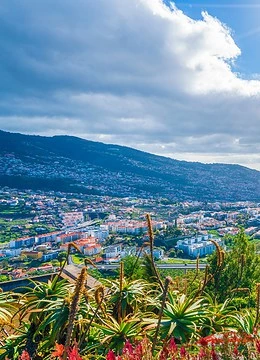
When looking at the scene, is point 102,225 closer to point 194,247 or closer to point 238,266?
point 194,247

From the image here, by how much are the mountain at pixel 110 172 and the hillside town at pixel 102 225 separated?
1146 cm

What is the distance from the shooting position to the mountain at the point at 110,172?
12838cm

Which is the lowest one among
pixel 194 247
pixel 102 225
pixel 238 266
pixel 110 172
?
pixel 102 225

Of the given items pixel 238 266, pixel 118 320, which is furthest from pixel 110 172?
pixel 118 320

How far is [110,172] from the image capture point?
156 meters

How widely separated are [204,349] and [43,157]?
150094mm

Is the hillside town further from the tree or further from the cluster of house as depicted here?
the tree

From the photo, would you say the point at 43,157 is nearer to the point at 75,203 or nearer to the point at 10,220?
the point at 75,203

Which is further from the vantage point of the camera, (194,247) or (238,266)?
(194,247)

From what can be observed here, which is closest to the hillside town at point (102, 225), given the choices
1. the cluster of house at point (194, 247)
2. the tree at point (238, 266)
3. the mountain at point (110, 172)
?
the cluster of house at point (194, 247)

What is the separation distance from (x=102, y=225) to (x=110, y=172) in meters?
73.9

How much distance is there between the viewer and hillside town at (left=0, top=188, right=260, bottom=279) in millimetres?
55125

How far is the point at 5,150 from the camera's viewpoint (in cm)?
14125

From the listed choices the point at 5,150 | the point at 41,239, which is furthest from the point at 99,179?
the point at 41,239
